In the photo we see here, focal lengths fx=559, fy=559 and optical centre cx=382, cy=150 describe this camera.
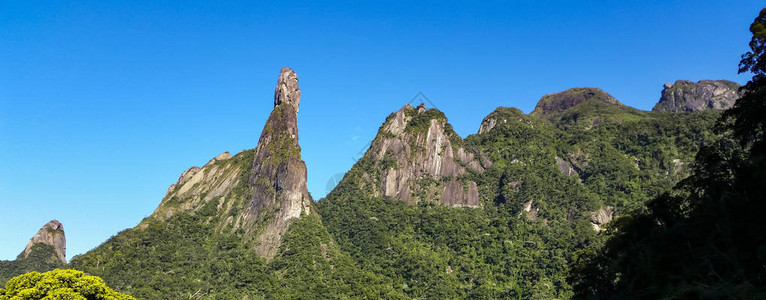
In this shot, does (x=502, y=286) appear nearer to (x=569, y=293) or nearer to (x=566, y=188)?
(x=569, y=293)

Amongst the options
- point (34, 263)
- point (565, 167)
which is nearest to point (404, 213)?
point (565, 167)

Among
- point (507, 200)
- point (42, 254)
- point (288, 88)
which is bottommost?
point (42, 254)

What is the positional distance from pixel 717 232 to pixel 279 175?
107 m

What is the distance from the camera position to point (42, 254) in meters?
146

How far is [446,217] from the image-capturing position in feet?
436

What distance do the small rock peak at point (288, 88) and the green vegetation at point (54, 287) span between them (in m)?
102

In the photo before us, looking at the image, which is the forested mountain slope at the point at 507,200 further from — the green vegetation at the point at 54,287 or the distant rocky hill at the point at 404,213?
the green vegetation at the point at 54,287

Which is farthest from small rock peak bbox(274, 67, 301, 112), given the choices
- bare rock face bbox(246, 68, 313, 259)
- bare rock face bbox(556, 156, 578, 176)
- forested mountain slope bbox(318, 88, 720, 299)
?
bare rock face bbox(556, 156, 578, 176)

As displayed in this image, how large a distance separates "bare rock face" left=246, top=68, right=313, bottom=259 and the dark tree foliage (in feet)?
292

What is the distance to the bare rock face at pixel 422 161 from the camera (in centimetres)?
14712

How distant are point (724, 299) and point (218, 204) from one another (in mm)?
128947

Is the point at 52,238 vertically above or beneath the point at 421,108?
beneath

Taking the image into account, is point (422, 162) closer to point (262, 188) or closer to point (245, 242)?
point (262, 188)

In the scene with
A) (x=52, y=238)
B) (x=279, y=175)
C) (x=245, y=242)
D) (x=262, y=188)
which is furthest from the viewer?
(x=52, y=238)
